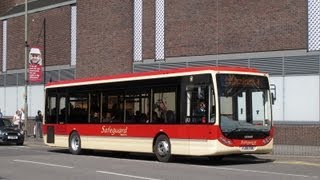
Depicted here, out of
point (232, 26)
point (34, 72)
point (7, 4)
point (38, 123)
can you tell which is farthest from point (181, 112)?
point (7, 4)

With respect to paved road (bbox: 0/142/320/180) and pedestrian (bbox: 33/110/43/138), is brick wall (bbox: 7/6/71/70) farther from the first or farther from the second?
paved road (bbox: 0/142/320/180)

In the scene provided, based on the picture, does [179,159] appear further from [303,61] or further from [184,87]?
[303,61]

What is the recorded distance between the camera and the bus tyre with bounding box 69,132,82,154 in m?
25.0

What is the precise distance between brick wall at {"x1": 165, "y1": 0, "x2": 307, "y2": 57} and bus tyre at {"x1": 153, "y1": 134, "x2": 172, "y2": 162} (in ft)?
34.4

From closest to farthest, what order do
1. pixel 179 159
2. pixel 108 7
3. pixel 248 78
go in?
pixel 248 78, pixel 179 159, pixel 108 7

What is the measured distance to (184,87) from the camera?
19.8 m

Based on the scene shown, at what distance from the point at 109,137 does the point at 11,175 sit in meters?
7.43

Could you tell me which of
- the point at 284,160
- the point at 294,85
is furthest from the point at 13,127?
the point at 284,160

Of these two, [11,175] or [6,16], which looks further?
[6,16]

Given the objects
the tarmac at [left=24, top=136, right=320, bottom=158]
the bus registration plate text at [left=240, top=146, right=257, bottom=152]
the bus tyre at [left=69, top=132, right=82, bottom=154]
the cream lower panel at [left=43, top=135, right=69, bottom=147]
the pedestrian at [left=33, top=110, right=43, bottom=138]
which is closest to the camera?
the bus registration plate text at [left=240, top=146, right=257, bottom=152]

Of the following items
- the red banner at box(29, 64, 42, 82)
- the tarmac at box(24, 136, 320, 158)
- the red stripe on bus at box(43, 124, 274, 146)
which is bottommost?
the tarmac at box(24, 136, 320, 158)

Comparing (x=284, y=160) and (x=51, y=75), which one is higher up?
(x=51, y=75)

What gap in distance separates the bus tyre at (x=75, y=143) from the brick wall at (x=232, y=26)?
951cm

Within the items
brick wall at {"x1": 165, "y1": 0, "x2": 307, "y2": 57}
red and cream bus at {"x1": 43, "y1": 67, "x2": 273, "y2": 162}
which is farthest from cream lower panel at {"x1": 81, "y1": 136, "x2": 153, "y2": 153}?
brick wall at {"x1": 165, "y1": 0, "x2": 307, "y2": 57}
